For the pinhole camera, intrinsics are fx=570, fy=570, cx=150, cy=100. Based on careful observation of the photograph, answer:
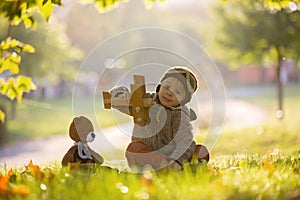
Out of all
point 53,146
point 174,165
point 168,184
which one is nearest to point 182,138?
point 174,165

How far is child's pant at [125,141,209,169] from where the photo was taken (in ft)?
16.7

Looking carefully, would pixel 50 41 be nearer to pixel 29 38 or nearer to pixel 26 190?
pixel 29 38

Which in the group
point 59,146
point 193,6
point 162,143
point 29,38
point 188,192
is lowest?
point 188,192

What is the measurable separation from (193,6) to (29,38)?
58.6m

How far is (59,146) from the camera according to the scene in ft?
58.9

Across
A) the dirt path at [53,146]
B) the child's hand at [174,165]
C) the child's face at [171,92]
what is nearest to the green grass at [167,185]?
the child's hand at [174,165]

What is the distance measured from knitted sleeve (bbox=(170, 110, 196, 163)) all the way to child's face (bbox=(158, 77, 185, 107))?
0.13 m

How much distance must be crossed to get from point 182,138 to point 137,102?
0.54m

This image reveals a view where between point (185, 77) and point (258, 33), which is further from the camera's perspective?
point (258, 33)

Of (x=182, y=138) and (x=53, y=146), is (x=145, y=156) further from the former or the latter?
(x=53, y=146)

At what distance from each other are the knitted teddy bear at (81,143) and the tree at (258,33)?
15992mm

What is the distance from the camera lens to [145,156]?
5172 mm

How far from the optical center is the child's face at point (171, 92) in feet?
17.3

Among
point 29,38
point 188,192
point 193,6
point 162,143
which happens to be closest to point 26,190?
point 188,192
